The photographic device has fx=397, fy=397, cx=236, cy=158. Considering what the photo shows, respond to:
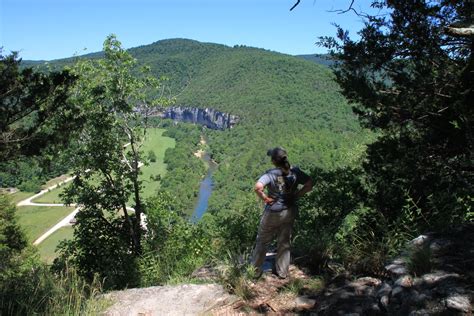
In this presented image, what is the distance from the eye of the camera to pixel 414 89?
18.3 feet

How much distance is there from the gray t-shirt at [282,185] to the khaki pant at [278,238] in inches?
5.5

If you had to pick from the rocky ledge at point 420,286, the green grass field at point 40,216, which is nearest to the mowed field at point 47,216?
Answer: the green grass field at point 40,216

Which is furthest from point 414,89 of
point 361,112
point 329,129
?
point 329,129

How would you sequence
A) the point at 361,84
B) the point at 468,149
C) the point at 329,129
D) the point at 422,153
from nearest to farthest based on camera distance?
1. the point at 468,149
2. the point at 422,153
3. the point at 361,84
4. the point at 329,129

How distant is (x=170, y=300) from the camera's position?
4770mm

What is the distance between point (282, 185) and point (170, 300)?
193 centimetres

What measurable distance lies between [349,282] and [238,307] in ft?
4.06

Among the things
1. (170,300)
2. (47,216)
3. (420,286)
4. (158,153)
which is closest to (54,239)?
(47,216)

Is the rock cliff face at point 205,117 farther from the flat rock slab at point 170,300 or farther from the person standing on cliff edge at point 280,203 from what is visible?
the person standing on cliff edge at point 280,203

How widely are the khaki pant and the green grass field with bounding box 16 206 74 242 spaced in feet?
218

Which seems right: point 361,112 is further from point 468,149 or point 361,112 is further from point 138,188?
point 138,188

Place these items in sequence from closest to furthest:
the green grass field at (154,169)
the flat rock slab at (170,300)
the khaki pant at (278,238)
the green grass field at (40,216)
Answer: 1. the flat rock slab at (170,300)
2. the khaki pant at (278,238)
3. the green grass field at (40,216)
4. the green grass field at (154,169)

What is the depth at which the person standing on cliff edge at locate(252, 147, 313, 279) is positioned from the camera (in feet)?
15.8

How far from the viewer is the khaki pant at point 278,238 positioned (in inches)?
194
